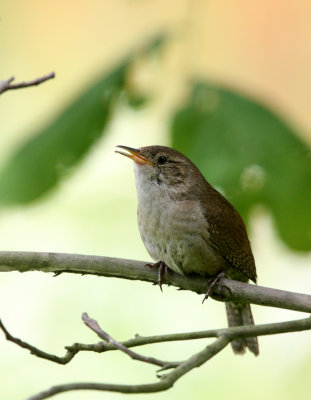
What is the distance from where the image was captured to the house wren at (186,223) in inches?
128

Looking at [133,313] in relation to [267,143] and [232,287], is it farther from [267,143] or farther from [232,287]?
[267,143]

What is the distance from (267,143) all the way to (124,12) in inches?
70.7

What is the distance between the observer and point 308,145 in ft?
8.07

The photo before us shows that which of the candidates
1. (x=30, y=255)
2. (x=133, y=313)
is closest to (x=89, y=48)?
(x=133, y=313)

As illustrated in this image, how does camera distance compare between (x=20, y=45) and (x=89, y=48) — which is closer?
(x=89, y=48)

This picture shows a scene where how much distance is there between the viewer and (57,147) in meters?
2.52

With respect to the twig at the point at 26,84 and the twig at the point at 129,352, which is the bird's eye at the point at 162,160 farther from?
the twig at the point at 129,352

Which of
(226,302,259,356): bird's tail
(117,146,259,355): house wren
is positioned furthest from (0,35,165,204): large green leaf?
→ (226,302,259,356): bird's tail

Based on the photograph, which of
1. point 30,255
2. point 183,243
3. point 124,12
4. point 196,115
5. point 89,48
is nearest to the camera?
point 30,255

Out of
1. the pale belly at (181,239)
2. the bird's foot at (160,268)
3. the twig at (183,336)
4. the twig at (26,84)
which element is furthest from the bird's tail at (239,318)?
the twig at (26,84)

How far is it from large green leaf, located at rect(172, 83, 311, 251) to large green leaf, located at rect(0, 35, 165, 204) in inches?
11.1

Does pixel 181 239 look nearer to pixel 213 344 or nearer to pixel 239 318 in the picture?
pixel 239 318

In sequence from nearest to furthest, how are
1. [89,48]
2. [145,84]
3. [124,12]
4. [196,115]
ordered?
[196,115], [145,84], [124,12], [89,48]

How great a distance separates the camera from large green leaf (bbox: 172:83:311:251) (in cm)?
244
